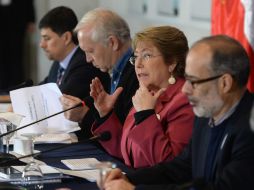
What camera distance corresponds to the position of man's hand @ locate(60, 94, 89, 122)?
305 centimetres

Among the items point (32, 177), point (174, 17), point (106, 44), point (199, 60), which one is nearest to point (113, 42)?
point (106, 44)

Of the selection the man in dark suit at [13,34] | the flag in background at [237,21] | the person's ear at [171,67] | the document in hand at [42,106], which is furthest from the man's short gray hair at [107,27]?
the man in dark suit at [13,34]

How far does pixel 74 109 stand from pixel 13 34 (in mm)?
3685

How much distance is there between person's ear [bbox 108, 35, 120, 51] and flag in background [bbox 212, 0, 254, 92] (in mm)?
490

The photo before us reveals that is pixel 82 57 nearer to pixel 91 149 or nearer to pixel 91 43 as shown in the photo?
pixel 91 43

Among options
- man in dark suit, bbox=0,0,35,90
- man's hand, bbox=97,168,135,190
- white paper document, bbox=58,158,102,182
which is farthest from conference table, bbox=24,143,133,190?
man in dark suit, bbox=0,0,35,90

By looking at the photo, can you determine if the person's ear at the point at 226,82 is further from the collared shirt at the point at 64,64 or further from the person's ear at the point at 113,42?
the collared shirt at the point at 64,64

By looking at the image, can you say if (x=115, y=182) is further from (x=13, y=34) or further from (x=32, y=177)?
(x=13, y=34)

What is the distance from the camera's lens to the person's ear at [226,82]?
76.9 inches

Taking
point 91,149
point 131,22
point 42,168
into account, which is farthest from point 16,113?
point 131,22

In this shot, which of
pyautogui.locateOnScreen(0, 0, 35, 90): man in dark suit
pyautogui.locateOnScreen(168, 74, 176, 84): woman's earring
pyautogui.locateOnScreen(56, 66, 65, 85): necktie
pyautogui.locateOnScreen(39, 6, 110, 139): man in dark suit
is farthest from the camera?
pyautogui.locateOnScreen(0, 0, 35, 90): man in dark suit

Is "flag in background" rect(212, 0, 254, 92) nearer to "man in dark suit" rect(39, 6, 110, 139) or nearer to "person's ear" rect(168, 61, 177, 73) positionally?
"person's ear" rect(168, 61, 177, 73)

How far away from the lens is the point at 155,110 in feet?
8.38

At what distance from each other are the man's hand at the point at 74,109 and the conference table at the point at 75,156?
0.22 metres
